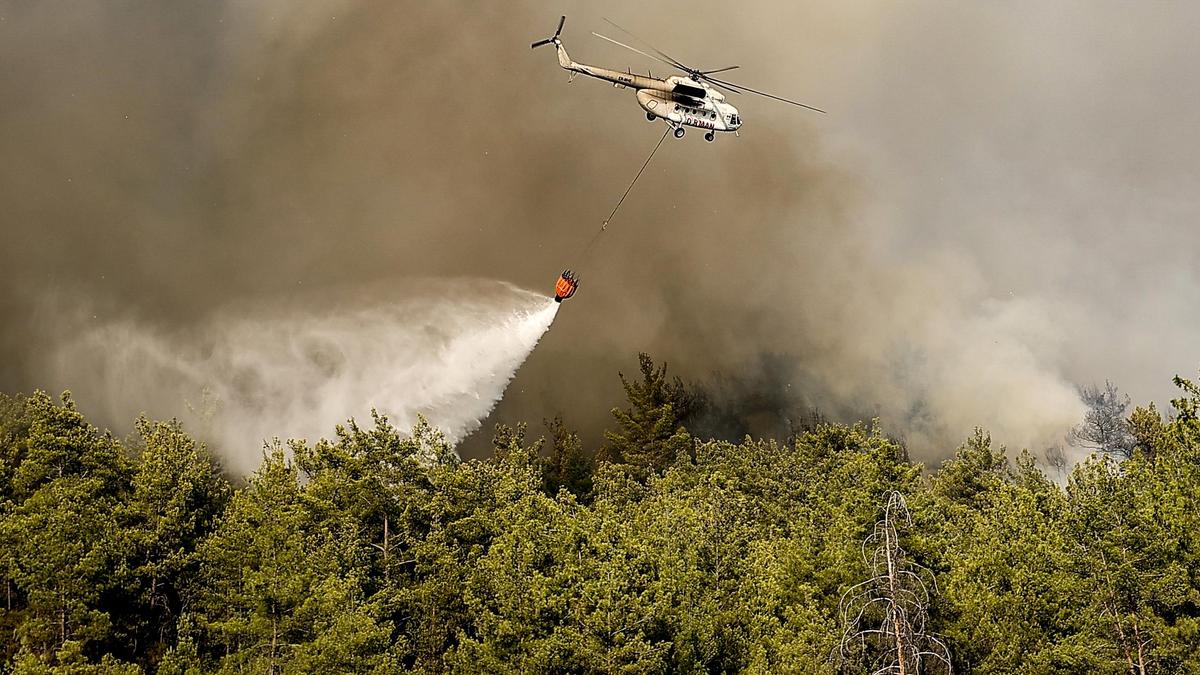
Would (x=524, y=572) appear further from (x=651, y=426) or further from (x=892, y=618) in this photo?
(x=651, y=426)

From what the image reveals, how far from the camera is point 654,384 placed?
131500mm

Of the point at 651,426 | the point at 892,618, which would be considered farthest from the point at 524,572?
the point at 651,426

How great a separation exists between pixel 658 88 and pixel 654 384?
2882 inches

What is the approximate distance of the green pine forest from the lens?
1842 inches

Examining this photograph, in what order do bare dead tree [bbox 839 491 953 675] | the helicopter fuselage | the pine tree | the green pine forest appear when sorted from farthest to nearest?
the pine tree → the helicopter fuselage → the green pine forest → bare dead tree [bbox 839 491 953 675]

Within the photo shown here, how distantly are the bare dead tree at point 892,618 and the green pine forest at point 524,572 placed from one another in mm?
416

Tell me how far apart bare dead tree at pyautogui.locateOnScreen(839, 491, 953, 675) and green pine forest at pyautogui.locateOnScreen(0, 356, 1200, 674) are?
1.36ft

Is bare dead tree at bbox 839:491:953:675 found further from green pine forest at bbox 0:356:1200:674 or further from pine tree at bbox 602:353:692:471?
pine tree at bbox 602:353:692:471

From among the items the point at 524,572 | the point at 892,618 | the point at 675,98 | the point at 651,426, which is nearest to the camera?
the point at 892,618

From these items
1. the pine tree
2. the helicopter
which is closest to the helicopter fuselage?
the helicopter

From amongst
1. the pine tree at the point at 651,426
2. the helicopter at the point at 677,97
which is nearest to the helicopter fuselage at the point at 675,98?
the helicopter at the point at 677,97

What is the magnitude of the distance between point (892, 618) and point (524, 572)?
83.3 feet

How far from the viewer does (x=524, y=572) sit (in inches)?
2009

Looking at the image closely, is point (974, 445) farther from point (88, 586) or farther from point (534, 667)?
point (88, 586)
